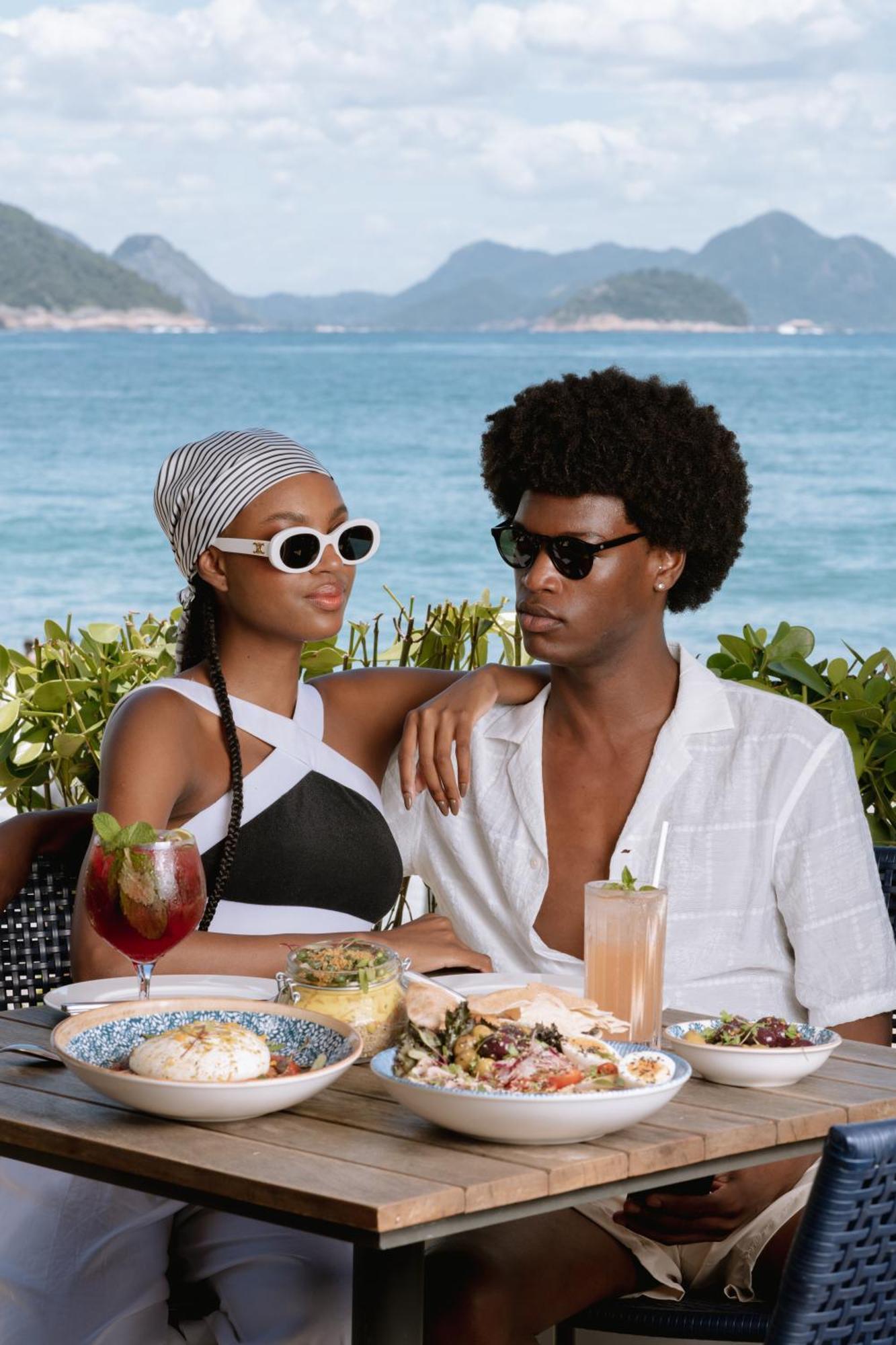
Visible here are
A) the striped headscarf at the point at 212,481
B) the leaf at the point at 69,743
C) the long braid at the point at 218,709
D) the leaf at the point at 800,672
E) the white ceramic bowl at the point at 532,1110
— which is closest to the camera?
the white ceramic bowl at the point at 532,1110

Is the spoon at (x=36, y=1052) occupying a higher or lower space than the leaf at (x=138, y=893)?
lower

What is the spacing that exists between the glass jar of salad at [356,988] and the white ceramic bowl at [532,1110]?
251mm

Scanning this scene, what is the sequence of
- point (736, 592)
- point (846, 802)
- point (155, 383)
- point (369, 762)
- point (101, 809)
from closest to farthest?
point (101, 809) < point (846, 802) < point (369, 762) < point (736, 592) < point (155, 383)

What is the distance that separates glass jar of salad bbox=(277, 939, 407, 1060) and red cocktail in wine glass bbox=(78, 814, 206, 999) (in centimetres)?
14

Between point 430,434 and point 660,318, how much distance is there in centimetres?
4711

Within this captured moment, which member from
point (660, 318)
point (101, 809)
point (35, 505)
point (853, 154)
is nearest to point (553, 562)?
point (101, 809)

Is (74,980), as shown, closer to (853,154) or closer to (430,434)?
(430,434)

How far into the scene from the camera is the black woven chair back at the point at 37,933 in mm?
2848

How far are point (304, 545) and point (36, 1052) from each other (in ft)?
3.38

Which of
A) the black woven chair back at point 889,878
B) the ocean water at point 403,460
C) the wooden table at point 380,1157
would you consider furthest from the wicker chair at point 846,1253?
the ocean water at point 403,460

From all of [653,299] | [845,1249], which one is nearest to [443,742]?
[845,1249]

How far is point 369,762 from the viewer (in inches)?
117

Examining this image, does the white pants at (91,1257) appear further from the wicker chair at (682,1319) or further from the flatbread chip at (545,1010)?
the flatbread chip at (545,1010)

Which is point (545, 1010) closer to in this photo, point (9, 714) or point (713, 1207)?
point (713, 1207)
